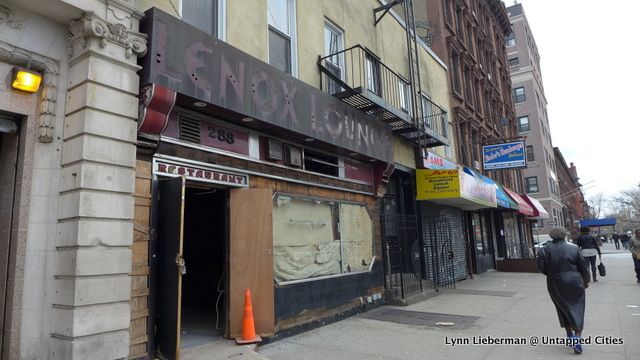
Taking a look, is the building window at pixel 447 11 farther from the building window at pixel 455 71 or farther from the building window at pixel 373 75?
the building window at pixel 373 75

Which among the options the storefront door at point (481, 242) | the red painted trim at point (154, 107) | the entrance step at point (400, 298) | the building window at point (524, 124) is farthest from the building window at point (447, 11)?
the building window at point (524, 124)

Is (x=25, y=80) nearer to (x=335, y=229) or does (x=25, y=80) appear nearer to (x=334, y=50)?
(x=335, y=229)

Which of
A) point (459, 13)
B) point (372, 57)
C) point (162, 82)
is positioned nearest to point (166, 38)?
point (162, 82)

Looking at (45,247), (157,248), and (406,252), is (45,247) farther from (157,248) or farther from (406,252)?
(406,252)

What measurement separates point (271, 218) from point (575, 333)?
4.66 meters

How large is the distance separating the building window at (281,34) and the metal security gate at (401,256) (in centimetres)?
469

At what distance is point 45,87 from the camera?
4.77 metres

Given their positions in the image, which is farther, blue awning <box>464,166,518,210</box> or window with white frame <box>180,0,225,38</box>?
blue awning <box>464,166,518,210</box>

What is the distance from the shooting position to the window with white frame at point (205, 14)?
6.59 m

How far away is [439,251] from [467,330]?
6.97 meters

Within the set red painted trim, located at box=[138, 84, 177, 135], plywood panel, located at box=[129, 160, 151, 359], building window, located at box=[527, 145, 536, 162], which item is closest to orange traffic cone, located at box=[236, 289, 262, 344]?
plywood panel, located at box=[129, 160, 151, 359]

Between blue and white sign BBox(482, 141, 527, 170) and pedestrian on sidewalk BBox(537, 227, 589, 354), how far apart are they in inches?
514

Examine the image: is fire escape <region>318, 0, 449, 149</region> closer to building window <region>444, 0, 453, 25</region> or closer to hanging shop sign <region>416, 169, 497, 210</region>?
hanging shop sign <region>416, 169, 497, 210</region>

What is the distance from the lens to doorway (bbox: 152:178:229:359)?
5.29 m
